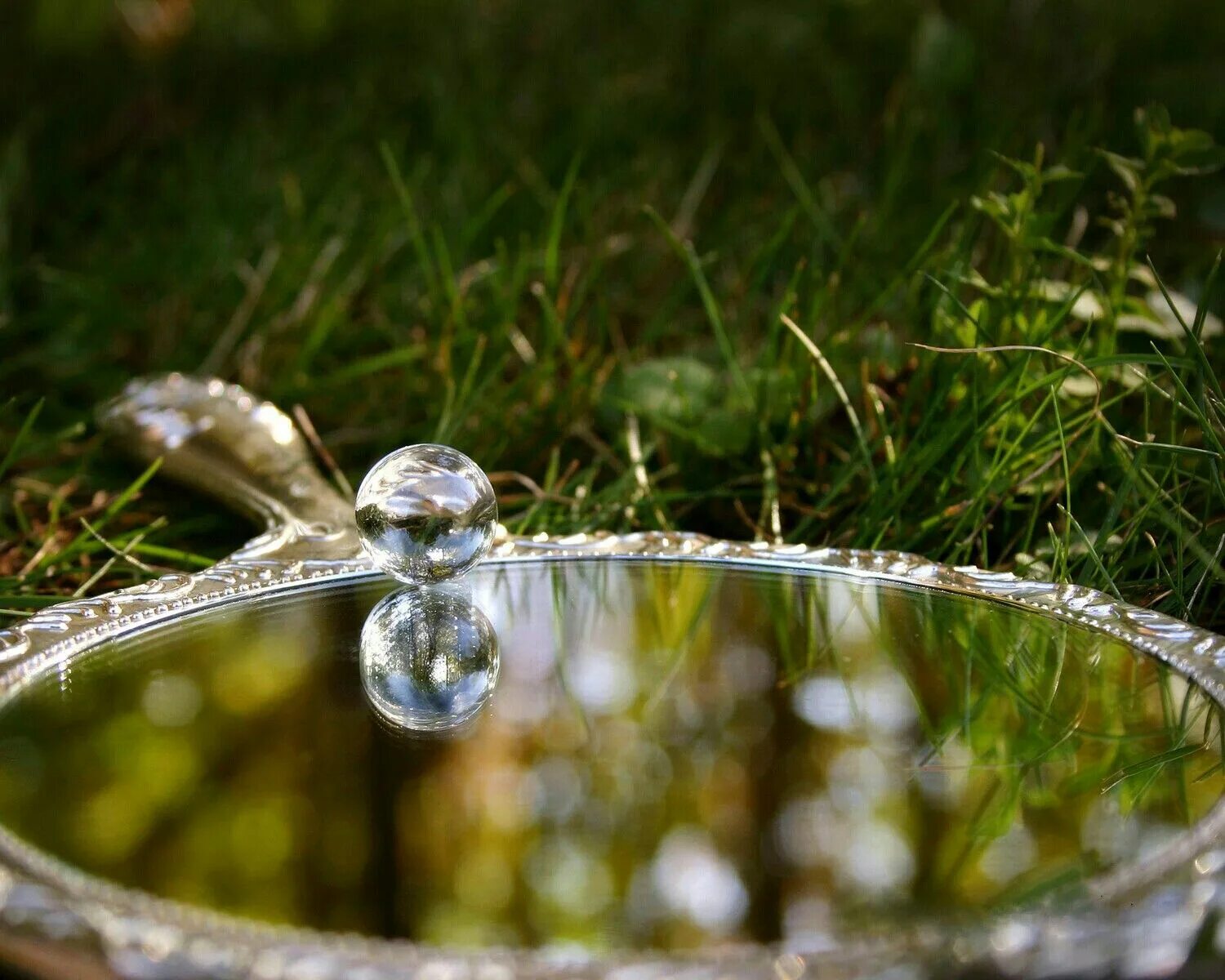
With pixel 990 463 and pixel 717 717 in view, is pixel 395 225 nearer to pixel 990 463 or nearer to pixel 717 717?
pixel 990 463

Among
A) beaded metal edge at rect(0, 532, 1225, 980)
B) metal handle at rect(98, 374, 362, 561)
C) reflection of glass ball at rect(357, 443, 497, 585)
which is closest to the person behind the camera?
beaded metal edge at rect(0, 532, 1225, 980)

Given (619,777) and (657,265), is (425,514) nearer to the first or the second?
(619,777)

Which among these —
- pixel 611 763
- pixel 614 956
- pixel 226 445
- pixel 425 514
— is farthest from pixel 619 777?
pixel 226 445

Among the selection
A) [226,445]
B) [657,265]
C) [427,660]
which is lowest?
[657,265]

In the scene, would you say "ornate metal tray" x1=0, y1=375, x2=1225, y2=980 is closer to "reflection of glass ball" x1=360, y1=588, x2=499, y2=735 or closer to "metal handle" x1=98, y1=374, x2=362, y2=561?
"reflection of glass ball" x1=360, y1=588, x2=499, y2=735

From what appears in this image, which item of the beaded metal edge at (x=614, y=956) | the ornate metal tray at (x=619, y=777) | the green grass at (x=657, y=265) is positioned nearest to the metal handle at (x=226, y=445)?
the green grass at (x=657, y=265)

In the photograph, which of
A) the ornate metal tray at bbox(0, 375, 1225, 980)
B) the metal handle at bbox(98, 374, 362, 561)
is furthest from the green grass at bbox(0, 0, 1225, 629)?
the ornate metal tray at bbox(0, 375, 1225, 980)

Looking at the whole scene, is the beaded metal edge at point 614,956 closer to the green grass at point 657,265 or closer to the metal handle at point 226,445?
the green grass at point 657,265
